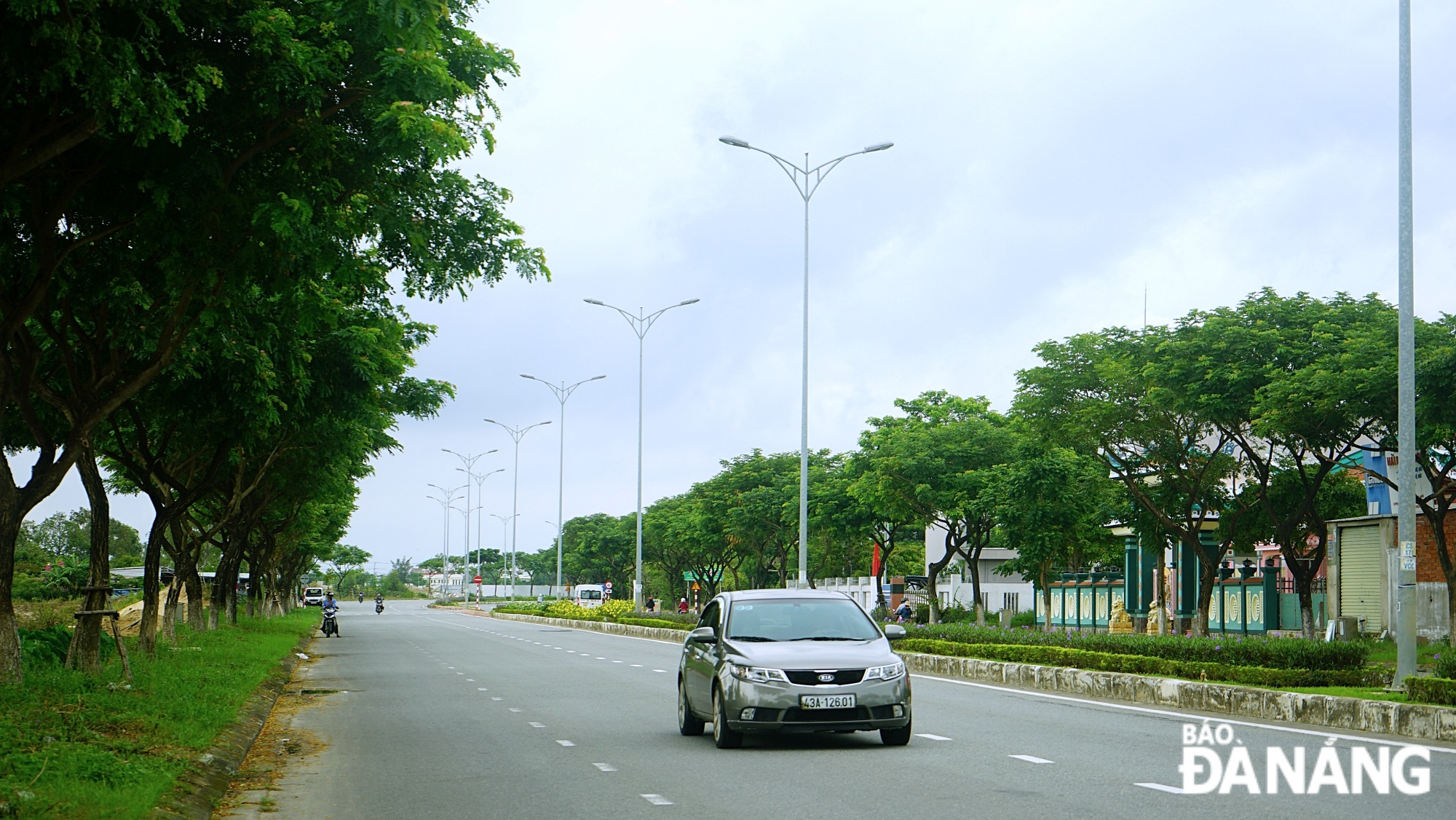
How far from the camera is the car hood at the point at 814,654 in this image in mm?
12547

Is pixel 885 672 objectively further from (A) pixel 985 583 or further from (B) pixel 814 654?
(A) pixel 985 583

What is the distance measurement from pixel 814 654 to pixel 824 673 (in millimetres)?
305

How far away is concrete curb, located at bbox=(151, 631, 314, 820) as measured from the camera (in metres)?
8.83

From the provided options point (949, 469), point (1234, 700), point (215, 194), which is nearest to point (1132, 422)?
point (949, 469)

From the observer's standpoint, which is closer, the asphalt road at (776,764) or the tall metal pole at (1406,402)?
the asphalt road at (776,764)

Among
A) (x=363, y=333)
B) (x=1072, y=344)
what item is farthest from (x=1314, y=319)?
(x=363, y=333)

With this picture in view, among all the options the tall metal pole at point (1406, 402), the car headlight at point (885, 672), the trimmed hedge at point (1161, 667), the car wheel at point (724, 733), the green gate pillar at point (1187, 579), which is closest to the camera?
the car headlight at point (885, 672)

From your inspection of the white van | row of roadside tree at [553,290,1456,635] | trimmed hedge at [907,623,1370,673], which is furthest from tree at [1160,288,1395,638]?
the white van

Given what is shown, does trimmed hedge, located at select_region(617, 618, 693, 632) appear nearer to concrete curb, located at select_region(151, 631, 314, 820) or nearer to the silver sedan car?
concrete curb, located at select_region(151, 631, 314, 820)

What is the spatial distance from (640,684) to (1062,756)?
11.7 metres

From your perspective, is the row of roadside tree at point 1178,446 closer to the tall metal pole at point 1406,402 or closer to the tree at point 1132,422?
the tree at point 1132,422

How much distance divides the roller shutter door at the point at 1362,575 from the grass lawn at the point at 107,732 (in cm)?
2781

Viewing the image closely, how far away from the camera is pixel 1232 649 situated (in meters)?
19.8

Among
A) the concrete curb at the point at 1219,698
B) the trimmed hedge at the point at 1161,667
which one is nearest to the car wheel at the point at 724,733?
the concrete curb at the point at 1219,698
